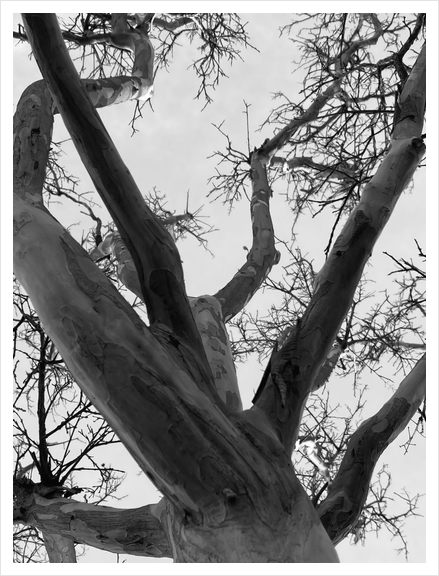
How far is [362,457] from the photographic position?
242 cm

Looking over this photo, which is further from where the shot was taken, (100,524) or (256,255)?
(256,255)

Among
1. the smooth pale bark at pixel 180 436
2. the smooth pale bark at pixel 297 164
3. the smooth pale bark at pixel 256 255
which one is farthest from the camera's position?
the smooth pale bark at pixel 297 164

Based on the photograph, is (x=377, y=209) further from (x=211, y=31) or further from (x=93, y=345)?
(x=211, y=31)

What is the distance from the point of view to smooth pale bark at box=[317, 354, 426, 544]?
225 centimetres

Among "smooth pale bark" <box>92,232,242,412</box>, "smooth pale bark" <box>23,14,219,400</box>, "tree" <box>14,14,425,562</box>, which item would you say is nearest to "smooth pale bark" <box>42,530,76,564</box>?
"tree" <box>14,14,425,562</box>

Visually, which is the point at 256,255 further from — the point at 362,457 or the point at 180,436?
the point at 180,436

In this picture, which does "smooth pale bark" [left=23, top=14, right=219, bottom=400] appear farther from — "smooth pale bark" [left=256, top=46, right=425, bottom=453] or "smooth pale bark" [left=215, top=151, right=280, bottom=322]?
"smooth pale bark" [left=215, top=151, right=280, bottom=322]

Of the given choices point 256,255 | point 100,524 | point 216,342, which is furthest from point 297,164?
point 100,524

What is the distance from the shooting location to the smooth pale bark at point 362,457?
2.25m

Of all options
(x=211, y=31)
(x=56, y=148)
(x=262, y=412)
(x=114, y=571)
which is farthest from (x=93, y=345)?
(x=211, y=31)

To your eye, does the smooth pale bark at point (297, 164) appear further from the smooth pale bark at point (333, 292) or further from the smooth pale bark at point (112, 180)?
the smooth pale bark at point (112, 180)

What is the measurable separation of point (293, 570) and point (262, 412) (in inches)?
19.6

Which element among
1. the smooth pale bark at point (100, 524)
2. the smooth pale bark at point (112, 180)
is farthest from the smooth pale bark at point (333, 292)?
the smooth pale bark at point (100, 524)
